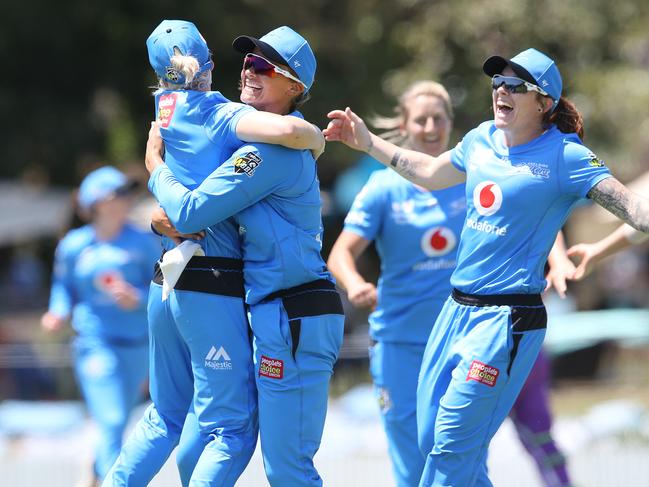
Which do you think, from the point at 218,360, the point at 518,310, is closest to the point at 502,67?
the point at 518,310

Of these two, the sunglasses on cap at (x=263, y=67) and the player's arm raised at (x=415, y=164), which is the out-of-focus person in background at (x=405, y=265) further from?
the sunglasses on cap at (x=263, y=67)

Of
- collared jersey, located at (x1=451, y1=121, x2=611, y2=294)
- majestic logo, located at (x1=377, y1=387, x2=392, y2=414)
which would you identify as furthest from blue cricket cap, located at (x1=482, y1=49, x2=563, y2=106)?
majestic logo, located at (x1=377, y1=387, x2=392, y2=414)

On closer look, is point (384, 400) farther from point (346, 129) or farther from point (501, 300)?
point (346, 129)

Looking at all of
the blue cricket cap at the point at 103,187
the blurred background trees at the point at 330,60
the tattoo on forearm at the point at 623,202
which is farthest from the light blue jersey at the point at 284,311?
the blurred background trees at the point at 330,60

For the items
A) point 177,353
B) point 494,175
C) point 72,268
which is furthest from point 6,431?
point 494,175

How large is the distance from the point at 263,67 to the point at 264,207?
0.57 metres

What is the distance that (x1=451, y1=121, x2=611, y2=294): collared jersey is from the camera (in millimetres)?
4930

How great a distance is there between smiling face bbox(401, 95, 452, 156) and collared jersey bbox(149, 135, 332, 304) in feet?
4.67

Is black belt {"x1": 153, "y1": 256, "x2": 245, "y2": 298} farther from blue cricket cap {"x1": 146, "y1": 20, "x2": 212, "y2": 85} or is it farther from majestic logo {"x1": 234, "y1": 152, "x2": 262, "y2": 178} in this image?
blue cricket cap {"x1": 146, "y1": 20, "x2": 212, "y2": 85}

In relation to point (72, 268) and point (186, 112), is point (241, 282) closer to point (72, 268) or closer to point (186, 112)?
point (186, 112)

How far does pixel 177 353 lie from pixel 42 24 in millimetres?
14777

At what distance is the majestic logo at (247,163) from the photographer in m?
4.77

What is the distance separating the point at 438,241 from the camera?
6234mm

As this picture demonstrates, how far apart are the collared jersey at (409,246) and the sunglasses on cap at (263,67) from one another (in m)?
1.48
